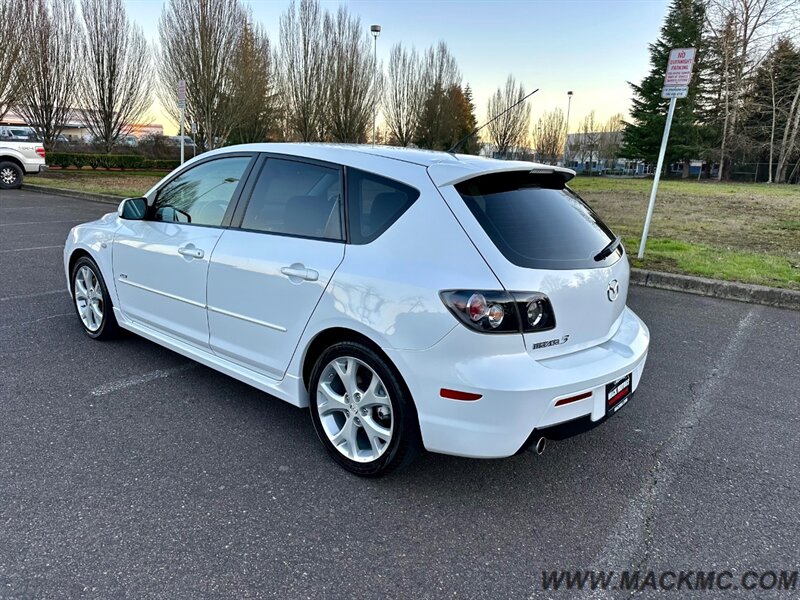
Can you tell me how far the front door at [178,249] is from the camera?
3.41 m

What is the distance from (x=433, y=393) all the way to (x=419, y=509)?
60 centimetres

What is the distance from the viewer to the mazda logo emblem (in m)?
2.77

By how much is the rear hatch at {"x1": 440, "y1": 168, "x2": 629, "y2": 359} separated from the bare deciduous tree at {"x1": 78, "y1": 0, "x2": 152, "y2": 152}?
88.9 feet

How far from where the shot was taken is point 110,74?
24.6 metres

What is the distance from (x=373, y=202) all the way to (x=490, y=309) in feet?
2.83

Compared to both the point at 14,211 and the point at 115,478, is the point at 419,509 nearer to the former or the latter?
the point at 115,478

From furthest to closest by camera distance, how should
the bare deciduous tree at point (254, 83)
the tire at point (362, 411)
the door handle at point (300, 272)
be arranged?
the bare deciduous tree at point (254, 83) < the door handle at point (300, 272) < the tire at point (362, 411)

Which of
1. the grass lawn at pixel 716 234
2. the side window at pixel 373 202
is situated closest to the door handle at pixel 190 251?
the side window at pixel 373 202

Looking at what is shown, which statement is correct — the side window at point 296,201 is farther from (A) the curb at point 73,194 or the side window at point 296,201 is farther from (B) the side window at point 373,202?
(A) the curb at point 73,194

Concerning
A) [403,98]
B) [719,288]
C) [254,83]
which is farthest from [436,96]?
[719,288]

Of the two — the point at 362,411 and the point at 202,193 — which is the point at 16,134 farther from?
the point at 362,411

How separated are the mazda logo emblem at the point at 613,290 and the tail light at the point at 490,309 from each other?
657 mm

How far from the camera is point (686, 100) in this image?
41.3 meters

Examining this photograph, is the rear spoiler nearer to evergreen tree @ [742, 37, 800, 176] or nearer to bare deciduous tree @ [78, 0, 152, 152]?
bare deciduous tree @ [78, 0, 152, 152]
